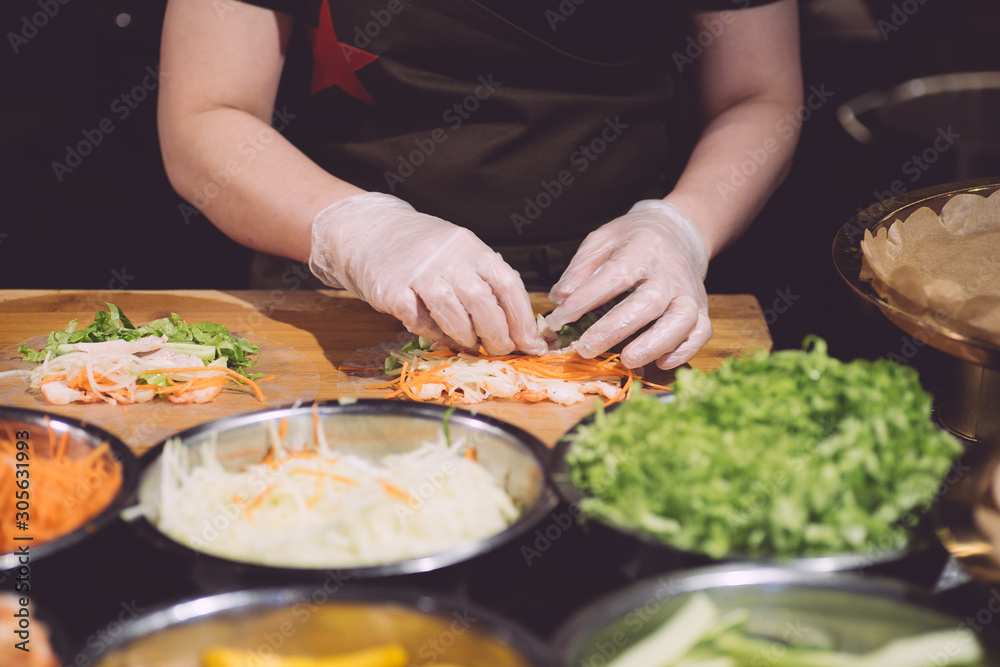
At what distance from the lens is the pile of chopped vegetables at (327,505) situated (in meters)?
1.26

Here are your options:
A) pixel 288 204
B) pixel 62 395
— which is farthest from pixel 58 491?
pixel 288 204

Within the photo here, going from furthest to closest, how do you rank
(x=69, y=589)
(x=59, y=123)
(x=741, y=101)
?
(x=59, y=123)
(x=741, y=101)
(x=69, y=589)

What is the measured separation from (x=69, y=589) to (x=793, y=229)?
151 inches

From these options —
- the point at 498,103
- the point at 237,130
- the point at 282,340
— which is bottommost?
the point at 282,340

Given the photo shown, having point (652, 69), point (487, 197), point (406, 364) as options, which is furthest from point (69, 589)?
point (652, 69)

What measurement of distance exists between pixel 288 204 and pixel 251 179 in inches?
6.2

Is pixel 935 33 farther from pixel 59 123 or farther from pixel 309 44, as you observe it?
pixel 59 123

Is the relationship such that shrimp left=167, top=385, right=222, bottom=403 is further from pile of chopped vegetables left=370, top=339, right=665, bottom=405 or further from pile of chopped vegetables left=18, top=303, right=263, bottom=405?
pile of chopped vegetables left=370, top=339, right=665, bottom=405

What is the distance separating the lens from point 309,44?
2586mm

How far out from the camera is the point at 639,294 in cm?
204

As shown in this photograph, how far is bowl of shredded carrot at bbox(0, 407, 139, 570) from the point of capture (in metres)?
1.27

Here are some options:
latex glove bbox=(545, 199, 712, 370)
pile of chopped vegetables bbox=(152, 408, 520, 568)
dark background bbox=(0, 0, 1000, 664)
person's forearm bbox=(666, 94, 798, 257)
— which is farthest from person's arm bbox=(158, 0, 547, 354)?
dark background bbox=(0, 0, 1000, 664)

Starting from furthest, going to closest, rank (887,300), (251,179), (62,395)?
(251,179) < (62,395) < (887,300)

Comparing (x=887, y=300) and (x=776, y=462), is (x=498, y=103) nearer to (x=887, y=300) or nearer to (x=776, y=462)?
(x=887, y=300)
